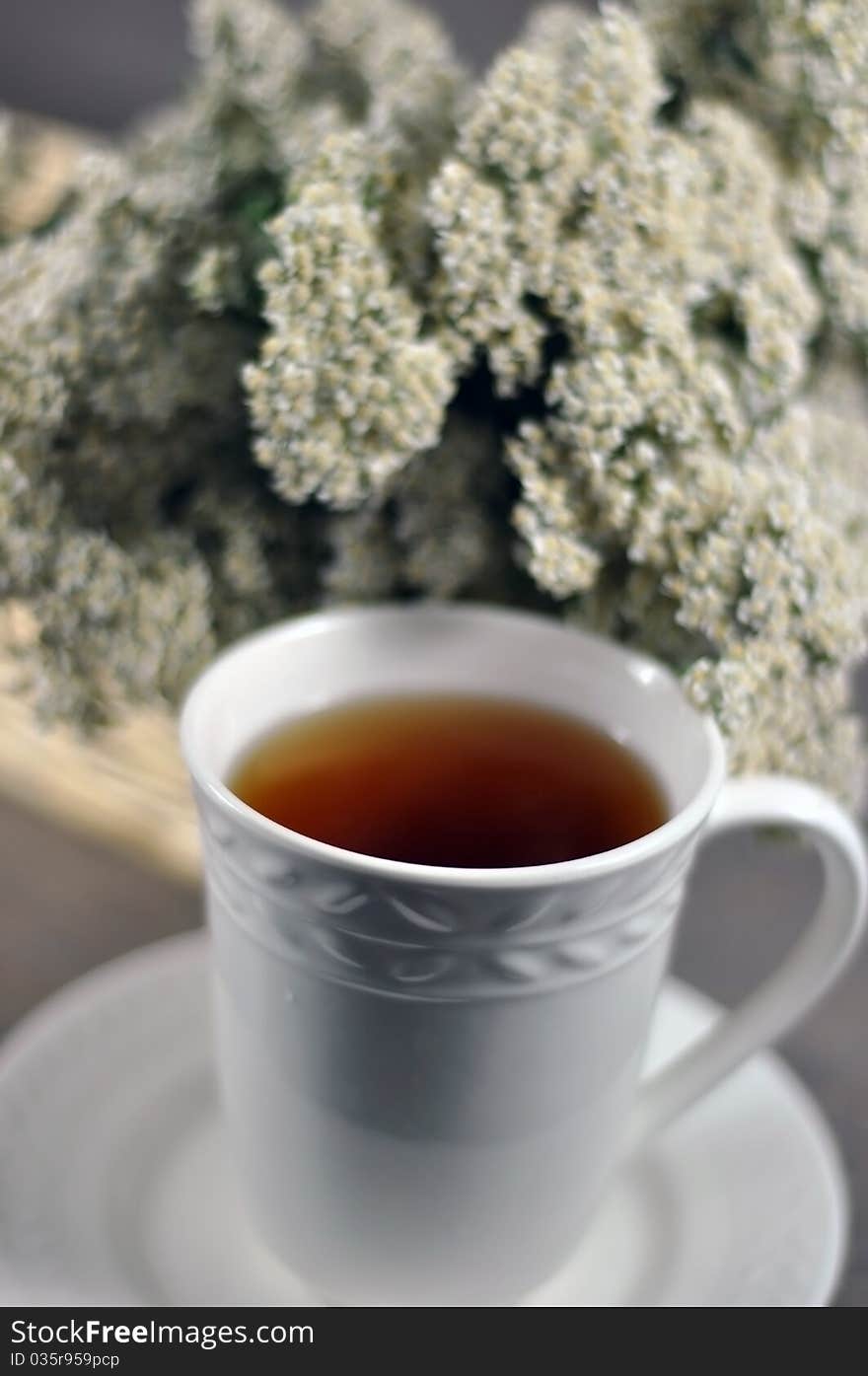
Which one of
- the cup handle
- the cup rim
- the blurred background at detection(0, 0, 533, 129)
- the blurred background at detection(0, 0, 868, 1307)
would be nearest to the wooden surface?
the blurred background at detection(0, 0, 868, 1307)

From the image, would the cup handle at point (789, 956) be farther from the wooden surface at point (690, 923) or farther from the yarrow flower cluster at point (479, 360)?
the wooden surface at point (690, 923)

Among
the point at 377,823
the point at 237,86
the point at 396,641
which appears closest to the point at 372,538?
the point at 396,641

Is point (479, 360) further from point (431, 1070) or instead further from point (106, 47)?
point (106, 47)

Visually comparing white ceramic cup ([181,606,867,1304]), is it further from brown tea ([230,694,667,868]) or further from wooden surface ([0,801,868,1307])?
wooden surface ([0,801,868,1307])

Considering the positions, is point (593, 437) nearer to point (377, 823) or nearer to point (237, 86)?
point (377, 823)

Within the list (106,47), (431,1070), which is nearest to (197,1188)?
(431,1070)

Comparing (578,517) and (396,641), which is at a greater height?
(578,517)
